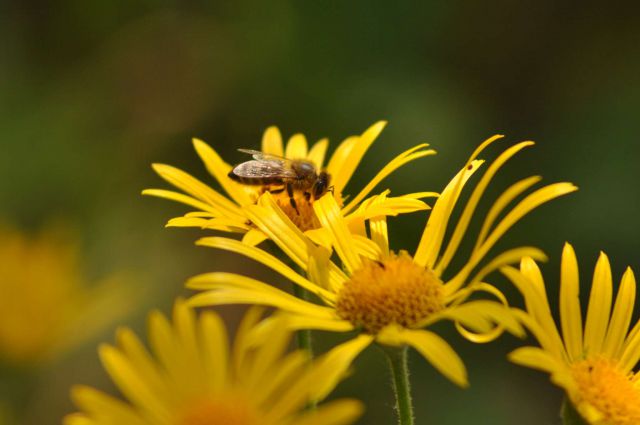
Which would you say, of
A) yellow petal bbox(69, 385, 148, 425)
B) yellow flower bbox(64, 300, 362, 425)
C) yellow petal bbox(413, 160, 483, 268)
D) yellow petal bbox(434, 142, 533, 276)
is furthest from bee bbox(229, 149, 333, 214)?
yellow petal bbox(69, 385, 148, 425)

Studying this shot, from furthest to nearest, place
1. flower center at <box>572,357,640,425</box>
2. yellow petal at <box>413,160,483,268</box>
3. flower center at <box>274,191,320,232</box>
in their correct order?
flower center at <box>274,191,320,232</box> → yellow petal at <box>413,160,483,268</box> → flower center at <box>572,357,640,425</box>

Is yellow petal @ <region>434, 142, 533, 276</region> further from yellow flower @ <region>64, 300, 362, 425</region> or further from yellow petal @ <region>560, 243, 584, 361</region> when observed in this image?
A: yellow flower @ <region>64, 300, 362, 425</region>

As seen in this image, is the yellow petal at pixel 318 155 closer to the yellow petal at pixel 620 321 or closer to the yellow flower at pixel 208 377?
the yellow petal at pixel 620 321

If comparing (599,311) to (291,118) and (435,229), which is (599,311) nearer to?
(435,229)

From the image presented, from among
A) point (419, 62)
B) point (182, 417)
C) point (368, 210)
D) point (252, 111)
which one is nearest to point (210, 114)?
point (252, 111)

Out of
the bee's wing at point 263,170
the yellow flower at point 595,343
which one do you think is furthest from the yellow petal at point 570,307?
the bee's wing at point 263,170
